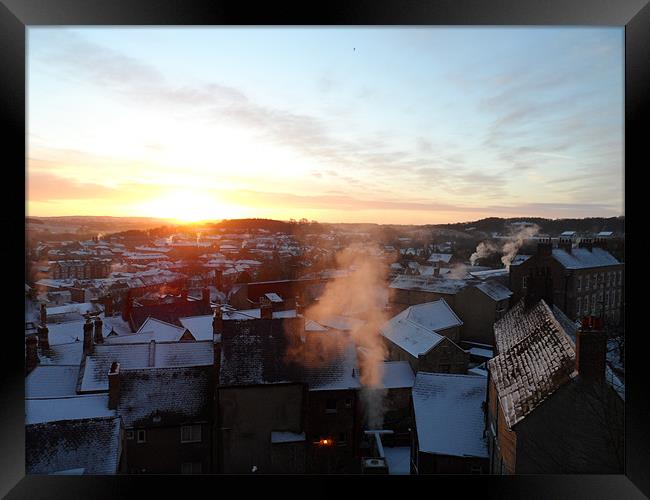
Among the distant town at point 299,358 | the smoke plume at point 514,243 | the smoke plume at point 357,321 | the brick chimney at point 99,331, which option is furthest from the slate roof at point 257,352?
the smoke plume at point 514,243

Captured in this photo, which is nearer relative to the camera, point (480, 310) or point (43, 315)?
point (43, 315)

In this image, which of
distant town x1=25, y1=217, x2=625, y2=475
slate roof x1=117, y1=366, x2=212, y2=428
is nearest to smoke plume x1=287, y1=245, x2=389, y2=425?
distant town x1=25, y1=217, x2=625, y2=475

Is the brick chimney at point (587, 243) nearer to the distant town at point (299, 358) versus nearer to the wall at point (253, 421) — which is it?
the distant town at point (299, 358)

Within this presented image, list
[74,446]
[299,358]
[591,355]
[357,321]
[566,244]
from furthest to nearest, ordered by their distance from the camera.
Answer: [357,321], [566,244], [299,358], [74,446], [591,355]

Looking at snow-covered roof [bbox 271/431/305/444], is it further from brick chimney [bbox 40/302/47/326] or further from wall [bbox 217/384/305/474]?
brick chimney [bbox 40/302/47/326]

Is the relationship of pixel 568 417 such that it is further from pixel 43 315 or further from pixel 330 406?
pixel 43 315

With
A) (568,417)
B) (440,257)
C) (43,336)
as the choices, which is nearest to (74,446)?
(43,336)

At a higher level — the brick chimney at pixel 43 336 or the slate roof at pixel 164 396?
the brick chimney at pixel 43 336
